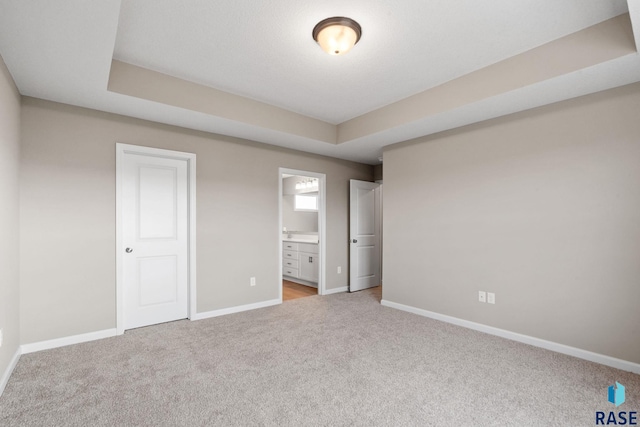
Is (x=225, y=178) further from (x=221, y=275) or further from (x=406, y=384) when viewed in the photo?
(x=406, y=384)

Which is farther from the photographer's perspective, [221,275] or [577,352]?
[221,275]

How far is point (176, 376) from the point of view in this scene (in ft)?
7.89

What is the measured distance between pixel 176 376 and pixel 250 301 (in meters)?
1.86

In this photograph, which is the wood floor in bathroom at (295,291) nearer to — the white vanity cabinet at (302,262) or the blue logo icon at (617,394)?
the white vanity cabinet at (302,262)

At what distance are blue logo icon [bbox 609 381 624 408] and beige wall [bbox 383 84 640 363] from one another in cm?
48

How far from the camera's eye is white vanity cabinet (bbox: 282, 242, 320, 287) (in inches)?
220

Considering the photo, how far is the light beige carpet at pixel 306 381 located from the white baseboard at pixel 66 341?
0.10 m

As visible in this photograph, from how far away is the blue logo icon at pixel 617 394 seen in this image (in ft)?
6.79

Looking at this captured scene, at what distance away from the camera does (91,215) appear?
3123mm

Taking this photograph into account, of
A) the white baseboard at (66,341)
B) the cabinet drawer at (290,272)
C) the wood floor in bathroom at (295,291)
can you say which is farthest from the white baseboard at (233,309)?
the cabinet drawer at (290,272)

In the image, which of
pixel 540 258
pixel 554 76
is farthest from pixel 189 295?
pixel 554 76

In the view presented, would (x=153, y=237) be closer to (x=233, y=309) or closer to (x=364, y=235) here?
(x=233, y=309)

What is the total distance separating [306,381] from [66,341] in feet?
7.71

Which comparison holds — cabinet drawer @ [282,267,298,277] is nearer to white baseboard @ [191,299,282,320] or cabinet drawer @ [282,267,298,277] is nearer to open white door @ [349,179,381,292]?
open white door @ [349,179,381,292]
